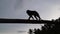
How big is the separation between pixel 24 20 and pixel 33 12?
3.51 m

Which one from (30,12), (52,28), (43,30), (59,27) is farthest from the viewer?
(43,30)

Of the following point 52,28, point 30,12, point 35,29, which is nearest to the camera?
point 30,12

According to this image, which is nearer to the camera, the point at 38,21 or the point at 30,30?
the point at 38,21

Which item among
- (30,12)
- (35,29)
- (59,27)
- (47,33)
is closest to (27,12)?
(30,12)

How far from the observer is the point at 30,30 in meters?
24.4

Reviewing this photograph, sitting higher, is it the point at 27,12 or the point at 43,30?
the point at 27,12

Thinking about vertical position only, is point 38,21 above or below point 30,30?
above

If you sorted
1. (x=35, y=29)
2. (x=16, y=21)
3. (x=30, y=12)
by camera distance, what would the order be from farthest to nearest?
(x=35, y=29) → (x=30, y=12) → (x=16, y=21)

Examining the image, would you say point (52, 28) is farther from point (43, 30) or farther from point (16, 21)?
point (16, 21)

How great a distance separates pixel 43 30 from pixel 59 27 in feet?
12.6

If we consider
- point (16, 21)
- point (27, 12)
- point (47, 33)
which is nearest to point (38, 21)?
point (16, 21)

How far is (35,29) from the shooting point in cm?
2580

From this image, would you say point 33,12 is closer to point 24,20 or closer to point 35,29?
point 24,20

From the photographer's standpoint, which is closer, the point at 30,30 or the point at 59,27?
the point at 59,27
